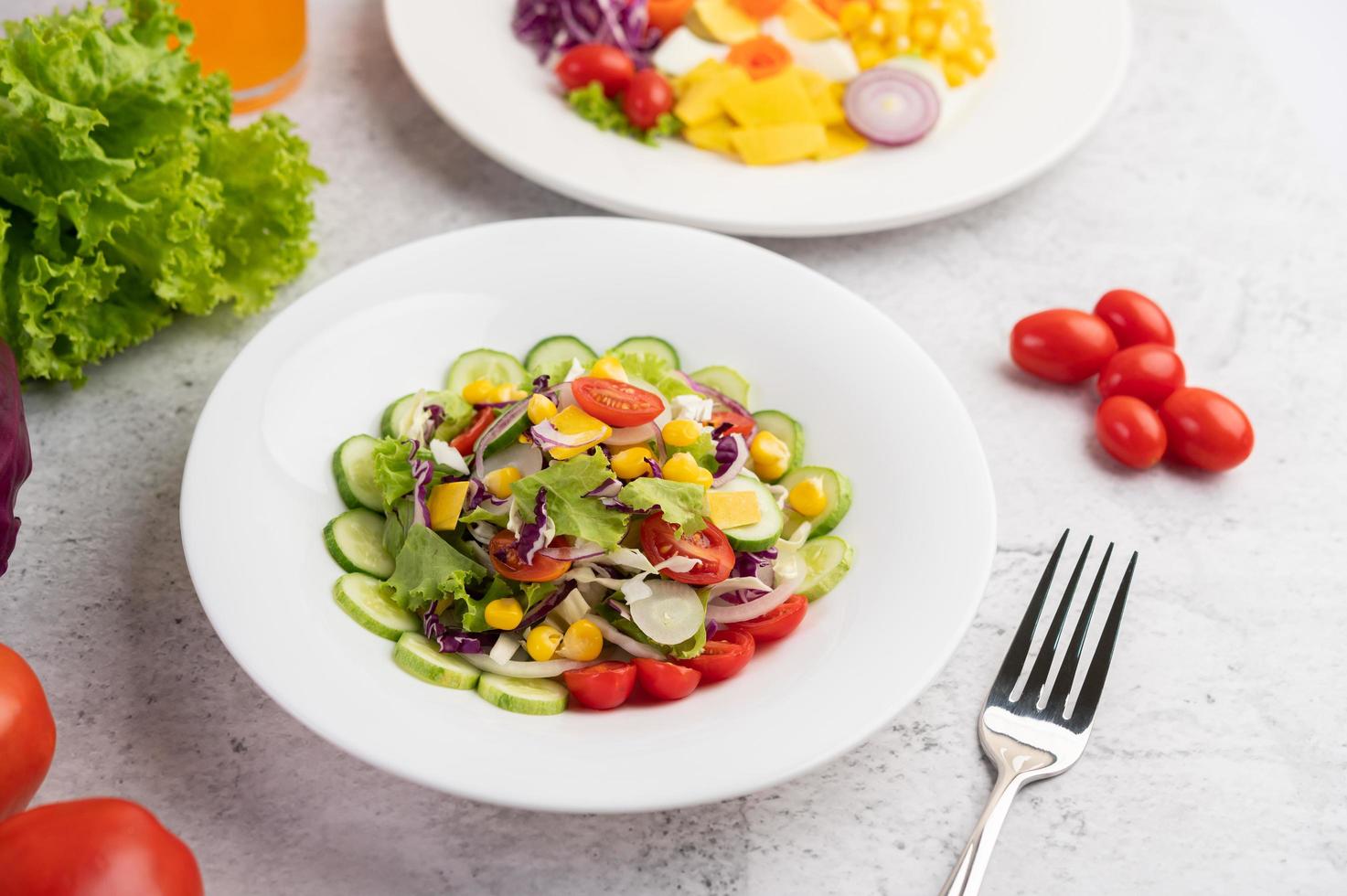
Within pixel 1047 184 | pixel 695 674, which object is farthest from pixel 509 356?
pixel 1047 184

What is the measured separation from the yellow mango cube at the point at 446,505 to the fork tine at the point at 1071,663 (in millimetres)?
1297

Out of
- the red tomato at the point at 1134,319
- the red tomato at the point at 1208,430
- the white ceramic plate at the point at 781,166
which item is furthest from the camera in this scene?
the white ceramic plate at the point at 781,166

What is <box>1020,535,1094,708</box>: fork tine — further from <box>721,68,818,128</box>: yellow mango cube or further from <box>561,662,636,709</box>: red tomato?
<box>721,68,818,128</box>: yellow mango cube

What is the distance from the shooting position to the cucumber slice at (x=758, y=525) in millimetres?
2525

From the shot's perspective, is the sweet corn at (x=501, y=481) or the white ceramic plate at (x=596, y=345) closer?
the white ceramic plate at (x=596, y=345)

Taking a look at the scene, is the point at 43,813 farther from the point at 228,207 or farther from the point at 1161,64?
the point at 1161,64

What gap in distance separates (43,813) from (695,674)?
1.14 meters

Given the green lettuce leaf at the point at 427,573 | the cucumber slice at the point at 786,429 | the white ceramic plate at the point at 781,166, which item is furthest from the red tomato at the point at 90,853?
the white ceramic plate at the point at 781,166

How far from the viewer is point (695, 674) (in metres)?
2.40

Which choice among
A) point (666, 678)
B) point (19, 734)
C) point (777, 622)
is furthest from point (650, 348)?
point (19, 734)

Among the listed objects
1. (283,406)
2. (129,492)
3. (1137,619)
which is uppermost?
(283,406)

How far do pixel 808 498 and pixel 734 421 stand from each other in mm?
273

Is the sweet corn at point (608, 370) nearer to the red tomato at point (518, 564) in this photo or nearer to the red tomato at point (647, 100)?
the red tomato at point (518, 564)

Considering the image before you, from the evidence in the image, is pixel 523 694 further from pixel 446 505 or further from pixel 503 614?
pixel 446 505
